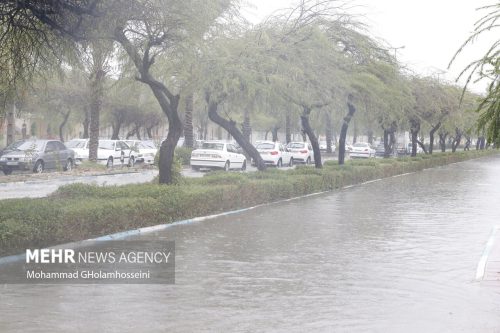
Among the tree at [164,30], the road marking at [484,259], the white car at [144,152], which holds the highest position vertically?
the tree at [164,30]

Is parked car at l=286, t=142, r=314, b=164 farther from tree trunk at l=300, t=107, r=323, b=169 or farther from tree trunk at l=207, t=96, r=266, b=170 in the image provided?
tree trunk at l=207, t=96, r=266, b=170

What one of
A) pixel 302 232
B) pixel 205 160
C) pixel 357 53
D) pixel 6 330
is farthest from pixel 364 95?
pixel 6 330

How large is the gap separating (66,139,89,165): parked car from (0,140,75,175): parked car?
3.38 meters

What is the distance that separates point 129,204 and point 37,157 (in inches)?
703

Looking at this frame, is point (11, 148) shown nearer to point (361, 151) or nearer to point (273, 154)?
point (273, 154)

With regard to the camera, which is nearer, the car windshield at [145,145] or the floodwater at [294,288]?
the floodwater at [294,288]

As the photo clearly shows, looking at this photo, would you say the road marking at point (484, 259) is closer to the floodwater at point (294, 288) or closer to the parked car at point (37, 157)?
the floodwater at point (294, 288)

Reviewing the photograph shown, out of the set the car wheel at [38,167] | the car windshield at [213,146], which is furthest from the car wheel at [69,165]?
the car windshield at [213,146]

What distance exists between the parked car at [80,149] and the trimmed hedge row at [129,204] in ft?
50.0

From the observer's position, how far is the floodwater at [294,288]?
7.28 metres

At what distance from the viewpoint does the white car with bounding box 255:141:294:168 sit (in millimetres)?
42500

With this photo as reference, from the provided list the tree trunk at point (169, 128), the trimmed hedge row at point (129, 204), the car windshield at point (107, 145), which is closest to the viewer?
the trimmed hedge row at point (129, 204)

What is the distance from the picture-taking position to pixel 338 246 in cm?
Result: 1260

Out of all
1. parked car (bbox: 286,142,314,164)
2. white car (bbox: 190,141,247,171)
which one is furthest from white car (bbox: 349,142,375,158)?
white car (bbox: 190,141,247,171)
